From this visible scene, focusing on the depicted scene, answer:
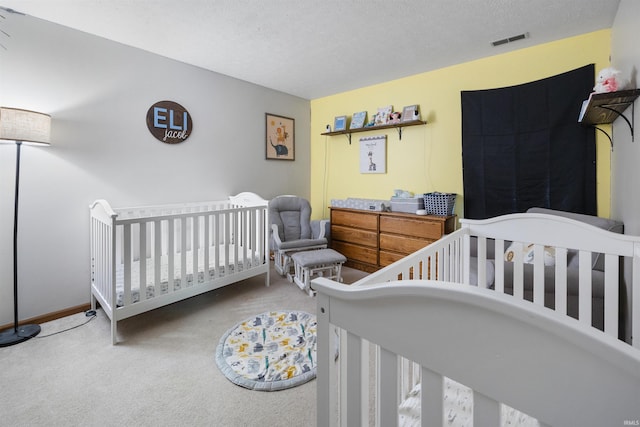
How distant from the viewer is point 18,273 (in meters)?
2.21

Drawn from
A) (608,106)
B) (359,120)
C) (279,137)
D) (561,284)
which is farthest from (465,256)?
(279,137)

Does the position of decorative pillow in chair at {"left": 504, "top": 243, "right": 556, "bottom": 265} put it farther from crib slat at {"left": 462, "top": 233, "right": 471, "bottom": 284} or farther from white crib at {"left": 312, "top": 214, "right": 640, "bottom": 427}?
white crib at {"left": 312, "top": 214, "right": 640, "bottom": 427}

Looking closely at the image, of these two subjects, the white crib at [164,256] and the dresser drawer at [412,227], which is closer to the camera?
the white crib at [164,256]

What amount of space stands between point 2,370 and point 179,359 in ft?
3.16

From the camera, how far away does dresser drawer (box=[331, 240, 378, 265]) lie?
3.42 meters

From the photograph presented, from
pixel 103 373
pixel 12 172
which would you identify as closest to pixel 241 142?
pixel 12 172

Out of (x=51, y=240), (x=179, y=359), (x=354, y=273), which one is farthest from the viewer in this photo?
(x=354, y=273)

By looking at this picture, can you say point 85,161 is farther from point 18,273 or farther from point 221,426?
point 221,426

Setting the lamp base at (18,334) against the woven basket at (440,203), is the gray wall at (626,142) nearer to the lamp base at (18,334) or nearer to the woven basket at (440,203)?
the woven basket at (440,203)

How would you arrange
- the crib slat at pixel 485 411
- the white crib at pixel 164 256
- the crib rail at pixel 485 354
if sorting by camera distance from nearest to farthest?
the crib rail at pixel 485 354, the crib slat at pixel 485 411, the white crib at pixel 164 256

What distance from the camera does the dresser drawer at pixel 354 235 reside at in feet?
11.2

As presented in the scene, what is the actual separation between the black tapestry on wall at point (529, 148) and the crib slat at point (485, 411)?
107 inches

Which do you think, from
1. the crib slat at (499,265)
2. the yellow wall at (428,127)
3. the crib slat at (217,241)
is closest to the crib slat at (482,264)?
the crib slat at (499,265)

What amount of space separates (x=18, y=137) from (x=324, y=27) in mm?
2231
